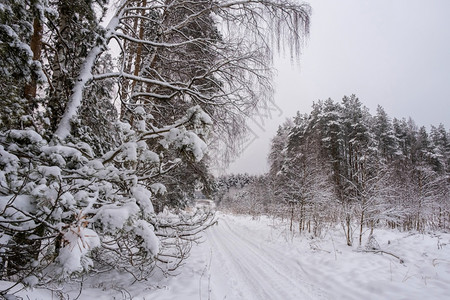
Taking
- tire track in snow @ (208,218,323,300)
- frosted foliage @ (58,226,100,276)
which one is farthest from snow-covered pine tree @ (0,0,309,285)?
tire track in snow @ (208,218,323,300)

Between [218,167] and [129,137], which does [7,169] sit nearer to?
[129,137]

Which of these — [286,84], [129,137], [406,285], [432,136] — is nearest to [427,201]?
[406,285]

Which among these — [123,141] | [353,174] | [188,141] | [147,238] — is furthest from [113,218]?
[353,174]

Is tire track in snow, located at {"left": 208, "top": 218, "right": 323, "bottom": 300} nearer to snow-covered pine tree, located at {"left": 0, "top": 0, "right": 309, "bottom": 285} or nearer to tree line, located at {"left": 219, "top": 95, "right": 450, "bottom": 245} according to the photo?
snow-covered pine tree, located at {"left": 0, "top": 0, "right": 309, "bottom": 285}

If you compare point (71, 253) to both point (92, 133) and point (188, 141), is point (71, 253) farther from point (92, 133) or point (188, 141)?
point (92, 133)

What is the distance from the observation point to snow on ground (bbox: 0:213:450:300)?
3994mm

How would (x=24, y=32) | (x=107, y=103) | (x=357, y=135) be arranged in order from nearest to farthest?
(x=24, y=32) → (x=107, y=103) → (x=357, y=135)

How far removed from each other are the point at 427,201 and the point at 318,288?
45.6 feet

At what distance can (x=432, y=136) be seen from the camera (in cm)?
4209

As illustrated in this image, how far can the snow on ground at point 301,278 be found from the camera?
399cm

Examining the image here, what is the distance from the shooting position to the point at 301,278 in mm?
5527

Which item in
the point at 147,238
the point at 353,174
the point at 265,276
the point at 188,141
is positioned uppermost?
the point at 353,174

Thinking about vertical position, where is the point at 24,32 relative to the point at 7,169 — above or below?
above

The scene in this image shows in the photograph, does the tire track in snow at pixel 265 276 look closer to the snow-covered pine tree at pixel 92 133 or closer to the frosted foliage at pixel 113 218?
the snow-covered pine tree at pixel 92 133
